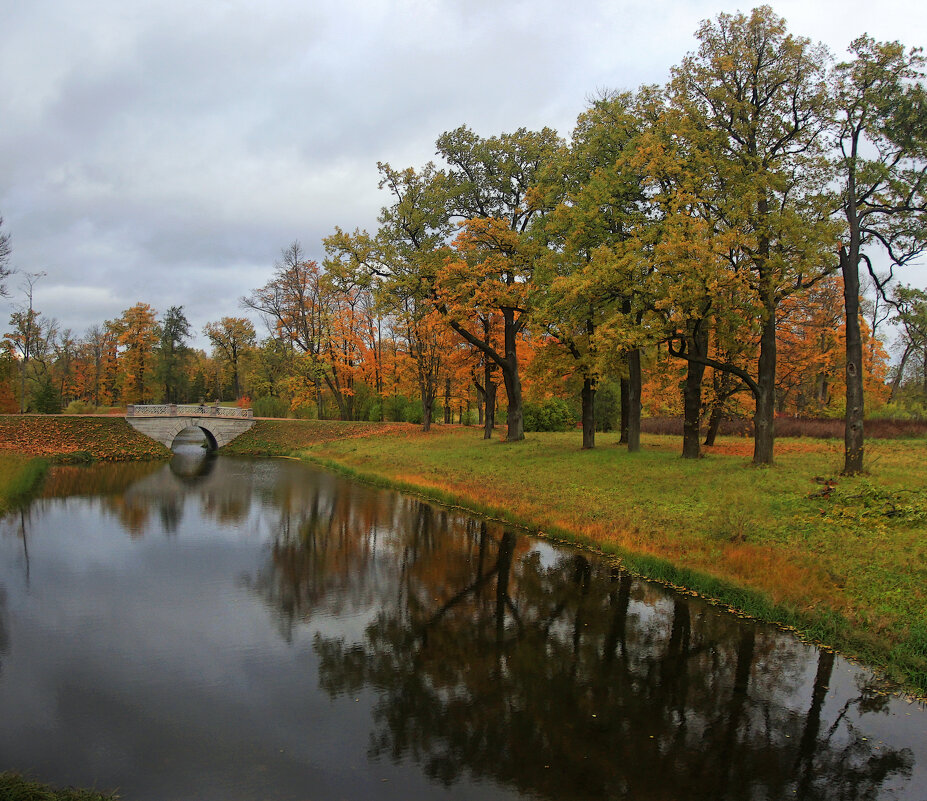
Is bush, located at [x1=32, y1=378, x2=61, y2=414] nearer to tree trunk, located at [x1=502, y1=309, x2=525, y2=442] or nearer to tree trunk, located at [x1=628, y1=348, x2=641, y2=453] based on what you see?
tree trunk, located at [x1=502, y1=309, x2=525, y2=442]

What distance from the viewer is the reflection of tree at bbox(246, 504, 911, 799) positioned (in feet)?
20.5

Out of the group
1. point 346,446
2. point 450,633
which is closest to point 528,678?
point 450,633

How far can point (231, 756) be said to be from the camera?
256 inches

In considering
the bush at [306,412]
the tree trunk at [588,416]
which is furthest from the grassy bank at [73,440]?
the tree trunk at [588,416]

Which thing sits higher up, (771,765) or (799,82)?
(799,82)

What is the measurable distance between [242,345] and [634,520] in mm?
57407

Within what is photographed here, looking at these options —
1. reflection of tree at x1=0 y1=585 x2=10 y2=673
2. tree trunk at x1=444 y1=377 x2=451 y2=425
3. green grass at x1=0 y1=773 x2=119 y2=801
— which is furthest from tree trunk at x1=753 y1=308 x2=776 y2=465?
tree trunk at x1=444 y1=377 x2=451 y2=425

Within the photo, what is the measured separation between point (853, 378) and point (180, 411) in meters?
41.4

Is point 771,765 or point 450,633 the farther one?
point 450,633

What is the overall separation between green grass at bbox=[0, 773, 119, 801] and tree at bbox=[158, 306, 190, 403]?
65323mm

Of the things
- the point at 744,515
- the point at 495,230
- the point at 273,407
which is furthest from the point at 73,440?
the point at 744,515

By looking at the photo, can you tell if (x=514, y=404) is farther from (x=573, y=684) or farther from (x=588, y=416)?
(x=573, y=684)

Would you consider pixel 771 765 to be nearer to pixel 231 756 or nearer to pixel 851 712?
pixel 851 712

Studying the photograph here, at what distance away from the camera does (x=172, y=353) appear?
66.4m
